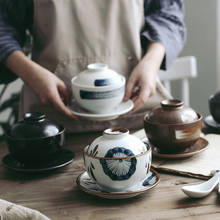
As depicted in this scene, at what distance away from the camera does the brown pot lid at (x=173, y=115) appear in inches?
42.5

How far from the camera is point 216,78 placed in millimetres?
2439

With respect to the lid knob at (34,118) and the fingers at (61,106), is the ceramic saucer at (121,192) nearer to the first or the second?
the lid knob at (34,118)

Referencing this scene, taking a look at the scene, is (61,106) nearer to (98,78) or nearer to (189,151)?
(98,78)

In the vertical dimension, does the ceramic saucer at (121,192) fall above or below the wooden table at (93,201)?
above

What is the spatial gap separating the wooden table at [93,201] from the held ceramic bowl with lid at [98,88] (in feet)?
0.75

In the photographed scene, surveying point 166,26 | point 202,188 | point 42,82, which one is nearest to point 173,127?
point 202,188

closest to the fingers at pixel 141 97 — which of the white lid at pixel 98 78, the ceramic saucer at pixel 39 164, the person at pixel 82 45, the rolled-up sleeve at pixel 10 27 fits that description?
the person at pixel 82 45

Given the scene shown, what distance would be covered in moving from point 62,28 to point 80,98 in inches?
11.3

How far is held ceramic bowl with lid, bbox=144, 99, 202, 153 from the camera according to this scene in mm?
1071

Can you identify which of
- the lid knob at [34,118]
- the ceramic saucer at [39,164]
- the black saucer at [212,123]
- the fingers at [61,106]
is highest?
the lid knob at [34,118]

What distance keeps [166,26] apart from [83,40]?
295 millimetres

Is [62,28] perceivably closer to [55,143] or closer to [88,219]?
[55,143]

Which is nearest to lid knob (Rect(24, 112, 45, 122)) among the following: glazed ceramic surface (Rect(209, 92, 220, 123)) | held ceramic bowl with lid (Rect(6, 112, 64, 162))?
held ceramic bowl with lid (Rect(6, 112, 64, 162))

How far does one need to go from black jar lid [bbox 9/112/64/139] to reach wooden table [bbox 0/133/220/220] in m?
0.10
